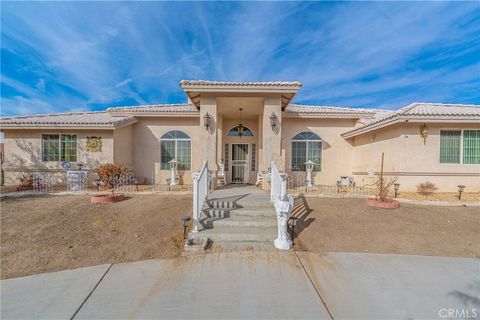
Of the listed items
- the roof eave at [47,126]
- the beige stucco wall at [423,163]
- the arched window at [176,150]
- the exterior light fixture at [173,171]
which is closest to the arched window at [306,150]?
the beige stucco wall at [423,163]

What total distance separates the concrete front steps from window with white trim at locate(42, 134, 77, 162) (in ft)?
33.3

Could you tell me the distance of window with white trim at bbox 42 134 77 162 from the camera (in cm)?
1142

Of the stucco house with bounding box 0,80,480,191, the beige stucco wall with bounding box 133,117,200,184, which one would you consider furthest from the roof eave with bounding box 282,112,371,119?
the beige stucco wall with bounding box 133,117,200,184

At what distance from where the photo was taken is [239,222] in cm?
539

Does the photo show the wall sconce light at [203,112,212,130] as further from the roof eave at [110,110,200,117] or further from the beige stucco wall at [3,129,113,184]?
the beige stucco wall at [3,129,113,184]

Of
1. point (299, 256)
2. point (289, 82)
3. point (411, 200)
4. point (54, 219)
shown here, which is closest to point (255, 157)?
point (289, 82)

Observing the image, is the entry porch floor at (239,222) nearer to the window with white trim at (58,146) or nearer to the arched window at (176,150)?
the arched window at (176,150)

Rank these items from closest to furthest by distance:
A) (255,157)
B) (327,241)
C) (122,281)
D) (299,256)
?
(122,281)
(299,256)
(327,241)
(255,157)

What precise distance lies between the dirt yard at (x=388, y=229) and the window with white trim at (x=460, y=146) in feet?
10.9

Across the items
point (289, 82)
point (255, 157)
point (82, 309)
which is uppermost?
point (289, 82)

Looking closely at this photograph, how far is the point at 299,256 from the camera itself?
4340mm

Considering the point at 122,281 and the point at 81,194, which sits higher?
the point at 81,194

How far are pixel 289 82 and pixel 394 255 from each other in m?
6.81

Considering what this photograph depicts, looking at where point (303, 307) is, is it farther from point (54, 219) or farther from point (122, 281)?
point (54, 219)
